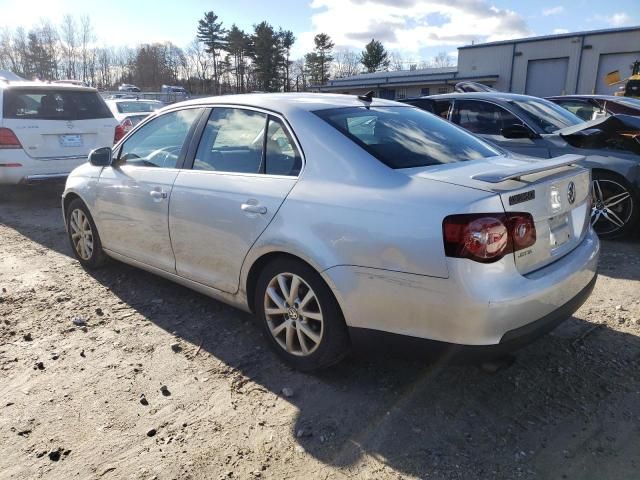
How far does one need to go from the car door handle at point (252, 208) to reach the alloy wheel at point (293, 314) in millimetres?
380

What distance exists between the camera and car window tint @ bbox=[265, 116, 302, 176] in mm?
2990

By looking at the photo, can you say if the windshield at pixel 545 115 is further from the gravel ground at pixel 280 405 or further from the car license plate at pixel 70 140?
the car license plate at pixel 70 140

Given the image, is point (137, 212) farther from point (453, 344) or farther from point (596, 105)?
point (596, 105)

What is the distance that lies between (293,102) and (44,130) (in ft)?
18.5

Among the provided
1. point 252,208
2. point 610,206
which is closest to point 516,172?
point 252,208

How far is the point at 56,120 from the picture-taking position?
24.6 ft

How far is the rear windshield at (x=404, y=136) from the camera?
2.86 meters

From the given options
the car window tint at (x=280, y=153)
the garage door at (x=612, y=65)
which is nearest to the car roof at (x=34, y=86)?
the car window tint at (x=280, y=153)

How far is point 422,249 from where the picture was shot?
7.65 feet

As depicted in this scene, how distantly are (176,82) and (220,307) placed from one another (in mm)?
86911

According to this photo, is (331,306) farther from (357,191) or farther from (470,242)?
(470,242)

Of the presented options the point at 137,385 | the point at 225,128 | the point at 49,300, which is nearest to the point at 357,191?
the point at 225,128

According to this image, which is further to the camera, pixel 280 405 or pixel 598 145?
pixel 598 145

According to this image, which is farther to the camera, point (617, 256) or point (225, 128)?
point (617, 256)
